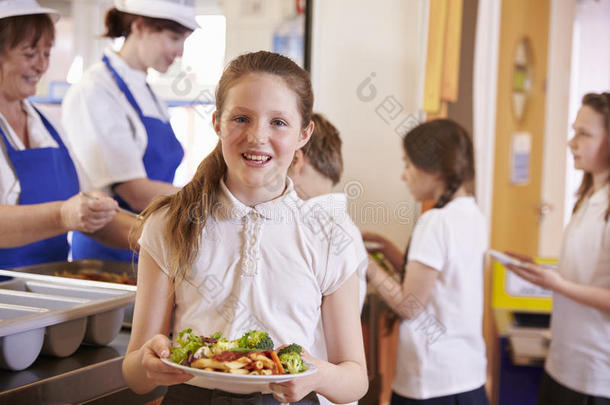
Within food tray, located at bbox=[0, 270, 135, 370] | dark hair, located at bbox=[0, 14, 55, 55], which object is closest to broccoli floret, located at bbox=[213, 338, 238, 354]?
food tray, located at bbox=[0, 270, 135, 370]

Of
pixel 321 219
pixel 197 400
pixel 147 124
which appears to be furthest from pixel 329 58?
pixel 197 400

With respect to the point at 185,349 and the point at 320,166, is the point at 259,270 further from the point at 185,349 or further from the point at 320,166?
the point at 320,166

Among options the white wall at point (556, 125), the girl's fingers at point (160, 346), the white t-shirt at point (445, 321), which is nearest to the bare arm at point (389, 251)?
the white t-shirt at point (445, 321)

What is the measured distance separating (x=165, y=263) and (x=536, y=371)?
1835mm

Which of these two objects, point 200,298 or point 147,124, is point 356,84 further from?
point 200,298

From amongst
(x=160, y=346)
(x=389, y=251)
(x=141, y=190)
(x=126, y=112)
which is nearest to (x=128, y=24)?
(x=126, y=112)

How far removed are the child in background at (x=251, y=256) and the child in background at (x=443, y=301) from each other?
767 millimetres

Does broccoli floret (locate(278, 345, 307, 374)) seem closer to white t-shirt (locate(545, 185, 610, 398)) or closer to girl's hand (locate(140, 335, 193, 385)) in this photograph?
girl's hand (locate(140, 335, 193, 385))

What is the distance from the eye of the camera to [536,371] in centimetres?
231

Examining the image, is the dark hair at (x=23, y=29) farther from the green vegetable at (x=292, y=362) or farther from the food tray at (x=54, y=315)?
the green vegetable at (x=292, y=362)

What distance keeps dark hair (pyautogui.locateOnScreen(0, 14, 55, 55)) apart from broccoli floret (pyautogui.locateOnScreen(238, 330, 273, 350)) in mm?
Result: 1054

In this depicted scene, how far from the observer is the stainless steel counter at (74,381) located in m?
0.88

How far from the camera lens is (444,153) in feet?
5.87

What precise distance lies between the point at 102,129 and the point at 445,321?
3.41 feet
